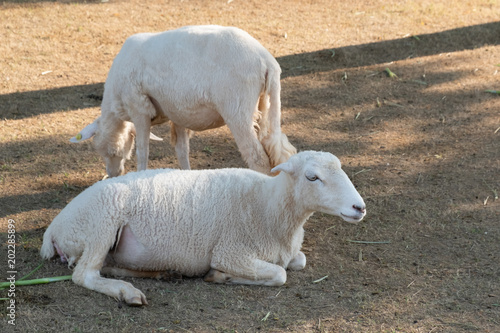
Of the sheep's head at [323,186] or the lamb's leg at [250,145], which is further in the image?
the lamb's leg at [250,145]

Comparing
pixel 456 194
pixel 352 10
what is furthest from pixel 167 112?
pixel 352 10

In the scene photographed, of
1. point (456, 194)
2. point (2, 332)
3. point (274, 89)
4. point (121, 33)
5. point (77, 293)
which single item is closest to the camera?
point (2, 332)

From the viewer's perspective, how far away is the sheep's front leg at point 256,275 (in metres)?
4.11

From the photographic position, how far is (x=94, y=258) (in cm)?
408

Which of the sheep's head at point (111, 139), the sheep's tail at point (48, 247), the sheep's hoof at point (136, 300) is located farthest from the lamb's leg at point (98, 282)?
the sheep's head at point (111, 139)

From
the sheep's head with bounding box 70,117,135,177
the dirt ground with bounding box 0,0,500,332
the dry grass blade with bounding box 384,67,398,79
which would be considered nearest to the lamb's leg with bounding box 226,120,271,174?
the dirt ground with bounding box 0,0,500,332

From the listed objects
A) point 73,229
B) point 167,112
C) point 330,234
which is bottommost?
point 330,234

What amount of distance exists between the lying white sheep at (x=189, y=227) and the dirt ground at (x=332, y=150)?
0.13 m

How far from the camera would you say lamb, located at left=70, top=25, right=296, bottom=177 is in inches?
193

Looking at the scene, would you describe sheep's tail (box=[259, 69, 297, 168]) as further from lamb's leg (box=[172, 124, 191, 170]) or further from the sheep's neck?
lamb's leg (box=[172, 124, 191, 170])

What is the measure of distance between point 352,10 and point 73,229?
7.97 m

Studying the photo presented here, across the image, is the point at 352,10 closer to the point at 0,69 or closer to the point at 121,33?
the point at 121,33

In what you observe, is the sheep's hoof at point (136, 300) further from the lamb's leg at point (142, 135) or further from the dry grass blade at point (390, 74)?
the dry grass blade at point (390, 74)

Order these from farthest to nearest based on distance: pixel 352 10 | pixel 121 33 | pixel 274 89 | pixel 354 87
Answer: pixel 352 10, pixel 121 33, pixel 354 87, pixel 274 89
